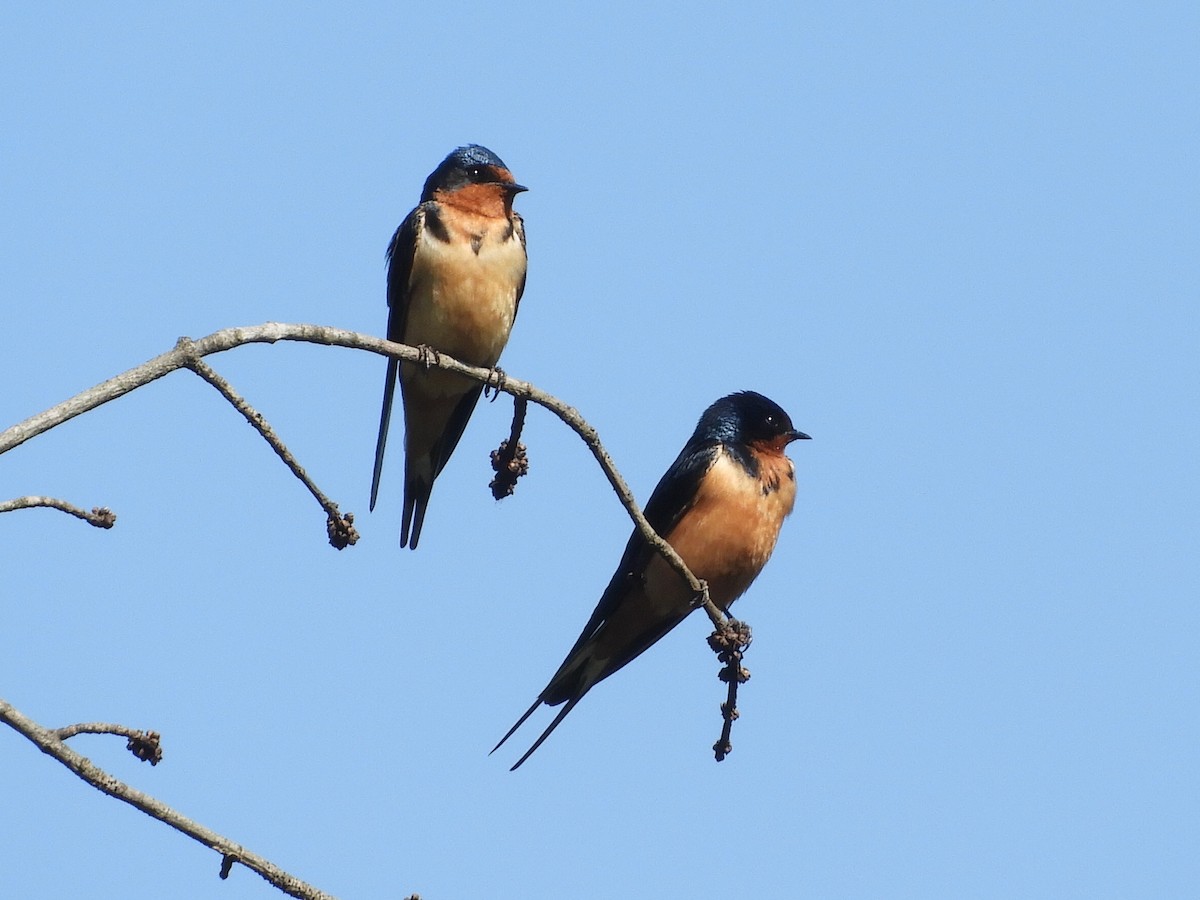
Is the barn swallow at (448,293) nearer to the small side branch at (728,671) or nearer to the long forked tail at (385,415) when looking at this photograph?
the long forked tail at (385,415)

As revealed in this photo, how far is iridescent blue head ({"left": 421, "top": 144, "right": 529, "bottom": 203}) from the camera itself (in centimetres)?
742

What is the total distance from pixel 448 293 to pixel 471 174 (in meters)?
0.69


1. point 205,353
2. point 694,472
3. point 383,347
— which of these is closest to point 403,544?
point 694,472

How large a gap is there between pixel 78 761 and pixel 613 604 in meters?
4.53

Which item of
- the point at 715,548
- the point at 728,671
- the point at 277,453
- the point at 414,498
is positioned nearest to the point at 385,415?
the point at 414,498

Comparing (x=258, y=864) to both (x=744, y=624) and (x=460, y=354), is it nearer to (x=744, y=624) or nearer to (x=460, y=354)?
(x=744, y=624)

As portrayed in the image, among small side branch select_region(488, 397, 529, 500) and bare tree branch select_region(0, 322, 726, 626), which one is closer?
bare tree branch select_region(0, 322, 726, 626)

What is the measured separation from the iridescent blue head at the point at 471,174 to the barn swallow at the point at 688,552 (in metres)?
1.60

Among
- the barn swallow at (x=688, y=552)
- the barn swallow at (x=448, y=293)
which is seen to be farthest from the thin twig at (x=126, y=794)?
the barn swallow at (x=448, y=293)

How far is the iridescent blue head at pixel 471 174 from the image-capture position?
292 inches

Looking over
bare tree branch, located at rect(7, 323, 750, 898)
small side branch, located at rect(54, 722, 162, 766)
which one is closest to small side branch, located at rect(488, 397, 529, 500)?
bare tree branch, located at rect(7, 323, 750, 898)

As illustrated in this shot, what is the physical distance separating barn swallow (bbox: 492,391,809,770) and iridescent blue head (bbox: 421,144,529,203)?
1600mm

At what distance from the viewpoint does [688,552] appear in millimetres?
7160

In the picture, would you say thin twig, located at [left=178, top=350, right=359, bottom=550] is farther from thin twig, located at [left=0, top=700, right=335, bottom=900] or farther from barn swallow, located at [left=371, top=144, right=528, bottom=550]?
barn swallow, located at [left=371, top=144, right=528, bottom=550]
